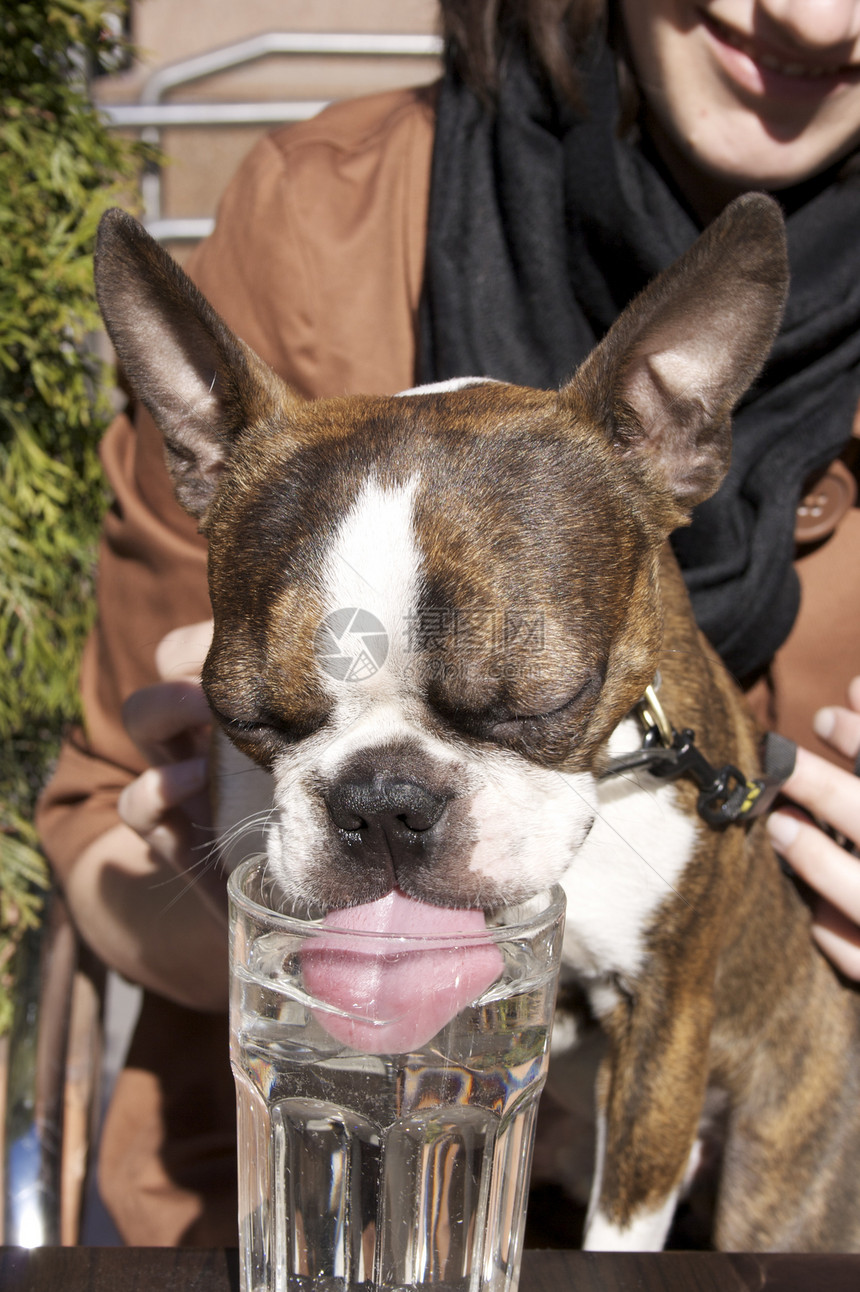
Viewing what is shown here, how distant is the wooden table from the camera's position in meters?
0.96

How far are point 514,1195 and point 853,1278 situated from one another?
311 mm

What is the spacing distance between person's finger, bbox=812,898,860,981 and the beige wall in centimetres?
520

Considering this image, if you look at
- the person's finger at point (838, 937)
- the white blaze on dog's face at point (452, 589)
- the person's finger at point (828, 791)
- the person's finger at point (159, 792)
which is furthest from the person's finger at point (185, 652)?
the person's finger at point (838, 937)

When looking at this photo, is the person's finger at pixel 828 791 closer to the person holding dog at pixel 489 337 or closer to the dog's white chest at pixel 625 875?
the person holding dog at pixel 489 337

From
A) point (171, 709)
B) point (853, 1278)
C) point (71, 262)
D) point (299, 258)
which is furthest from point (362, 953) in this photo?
point (71, 262)

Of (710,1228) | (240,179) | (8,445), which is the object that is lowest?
(710,1228)

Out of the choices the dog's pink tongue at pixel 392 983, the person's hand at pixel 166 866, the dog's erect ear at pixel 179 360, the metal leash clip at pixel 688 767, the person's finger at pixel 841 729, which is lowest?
the person's hand at pixel 166 866

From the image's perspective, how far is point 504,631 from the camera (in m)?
1.13

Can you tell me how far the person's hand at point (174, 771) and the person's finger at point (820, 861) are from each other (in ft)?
2.91

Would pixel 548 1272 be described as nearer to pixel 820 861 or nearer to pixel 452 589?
pixel 452 589

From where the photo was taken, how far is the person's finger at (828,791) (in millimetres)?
1733

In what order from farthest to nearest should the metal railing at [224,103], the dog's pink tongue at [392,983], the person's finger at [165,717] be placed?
the metal railing at [224,103]
the person's finger at [165,717]
the dog's pink tongue at [392,983]

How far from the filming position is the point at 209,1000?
2.07 meters

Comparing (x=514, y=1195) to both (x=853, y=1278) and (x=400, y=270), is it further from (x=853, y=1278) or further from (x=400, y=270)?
(x=400, y=270)
